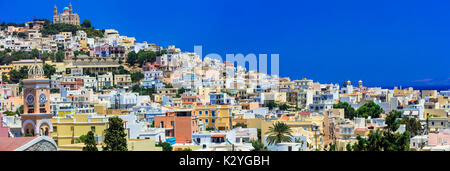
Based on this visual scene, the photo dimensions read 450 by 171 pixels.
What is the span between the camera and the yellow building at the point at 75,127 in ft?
38.7

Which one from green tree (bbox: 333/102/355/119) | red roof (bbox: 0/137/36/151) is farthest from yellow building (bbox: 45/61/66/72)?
red roof (bbox: 0/137/36/151)

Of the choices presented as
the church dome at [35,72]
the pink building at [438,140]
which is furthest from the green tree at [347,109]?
the church dome at [35,72]

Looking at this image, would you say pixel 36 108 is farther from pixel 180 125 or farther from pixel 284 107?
pixel 284 107

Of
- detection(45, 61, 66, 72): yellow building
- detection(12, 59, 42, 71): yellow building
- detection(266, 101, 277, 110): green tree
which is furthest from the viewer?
detection(45, 61, 66, 72): yellow building

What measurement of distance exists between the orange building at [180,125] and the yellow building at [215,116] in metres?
1.91

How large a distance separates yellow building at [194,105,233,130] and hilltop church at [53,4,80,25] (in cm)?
2965

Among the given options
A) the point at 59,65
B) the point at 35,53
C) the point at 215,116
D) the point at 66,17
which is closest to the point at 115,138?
the point at 215,116

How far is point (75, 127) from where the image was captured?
39.3 ft

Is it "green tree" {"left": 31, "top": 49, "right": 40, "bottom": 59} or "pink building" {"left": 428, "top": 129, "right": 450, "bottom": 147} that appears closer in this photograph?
"pink building" {"left": 428, "top": 129, "right": 450, "bottom": 147}

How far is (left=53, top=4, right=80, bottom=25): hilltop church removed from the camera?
44281 mm

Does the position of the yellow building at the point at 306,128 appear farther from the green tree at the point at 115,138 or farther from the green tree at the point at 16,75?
the green tree at the point at 16,75

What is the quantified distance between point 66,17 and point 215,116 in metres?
30.1

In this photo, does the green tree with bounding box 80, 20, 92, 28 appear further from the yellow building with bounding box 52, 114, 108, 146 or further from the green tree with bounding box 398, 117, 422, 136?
the yellow building with bounding box 52, 114, 108, 146

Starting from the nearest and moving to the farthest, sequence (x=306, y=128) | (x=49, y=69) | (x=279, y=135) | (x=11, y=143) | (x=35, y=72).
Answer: (x=11, y=143), (x=279, y=135), (x=306, y=128), (x=35, y=72), (x=49, y=69)
